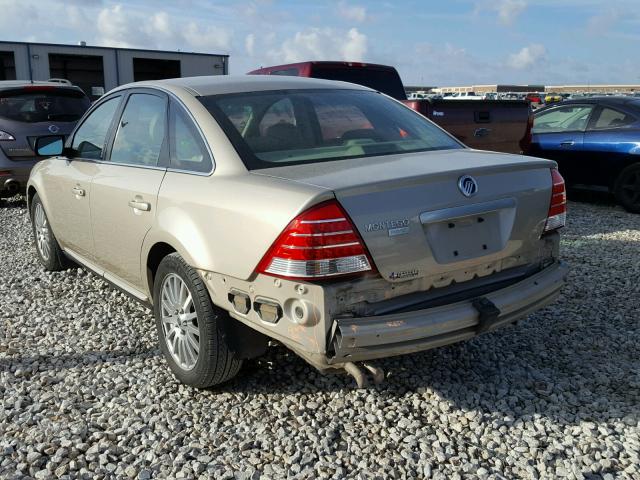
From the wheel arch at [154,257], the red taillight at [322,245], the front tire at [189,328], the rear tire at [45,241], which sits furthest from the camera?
the rear tire at [45,241]

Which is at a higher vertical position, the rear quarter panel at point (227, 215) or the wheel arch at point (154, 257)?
the rear quarter panel at point (227, 215)

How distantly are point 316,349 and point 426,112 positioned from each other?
16.4 ft

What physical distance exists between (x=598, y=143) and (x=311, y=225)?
7184 millimetres

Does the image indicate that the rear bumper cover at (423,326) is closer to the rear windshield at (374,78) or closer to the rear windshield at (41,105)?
the rear windshield at (374,78)

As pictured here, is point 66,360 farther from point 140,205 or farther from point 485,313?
point 485,313

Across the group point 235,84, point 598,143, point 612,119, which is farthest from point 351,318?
point 612,119

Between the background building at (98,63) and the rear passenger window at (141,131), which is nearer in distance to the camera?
the rear passenger window at (141,131)

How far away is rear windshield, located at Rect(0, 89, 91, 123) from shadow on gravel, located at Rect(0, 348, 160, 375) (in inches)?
235

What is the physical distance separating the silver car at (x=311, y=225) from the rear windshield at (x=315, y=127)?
0.01 m

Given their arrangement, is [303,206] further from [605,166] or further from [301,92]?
[605,166]

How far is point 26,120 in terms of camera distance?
884 cm

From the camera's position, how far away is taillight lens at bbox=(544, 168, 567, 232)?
329 cm

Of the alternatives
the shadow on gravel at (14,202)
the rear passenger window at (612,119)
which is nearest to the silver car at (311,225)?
the rear passenger window at (612,119)

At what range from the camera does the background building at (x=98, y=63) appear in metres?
22.6
